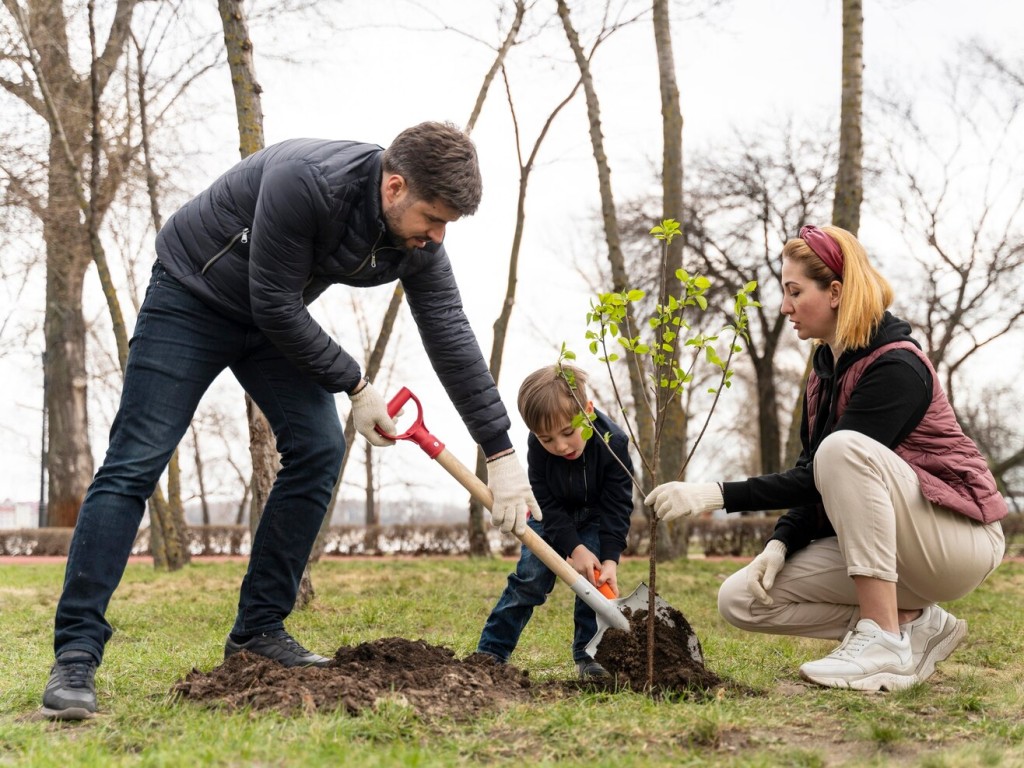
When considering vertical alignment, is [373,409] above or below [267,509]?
above

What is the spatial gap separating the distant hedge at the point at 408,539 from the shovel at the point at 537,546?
12653mm

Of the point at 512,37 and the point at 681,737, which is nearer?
the point at 681,737

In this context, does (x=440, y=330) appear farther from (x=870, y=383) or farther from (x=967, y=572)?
(x=967, y=572)

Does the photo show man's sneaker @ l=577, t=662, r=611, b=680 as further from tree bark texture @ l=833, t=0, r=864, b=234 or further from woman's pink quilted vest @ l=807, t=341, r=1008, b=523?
tree bark texture @ l=833, t=0, r=864, b=234

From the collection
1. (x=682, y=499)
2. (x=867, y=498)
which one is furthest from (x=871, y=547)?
(x=682, y=499)

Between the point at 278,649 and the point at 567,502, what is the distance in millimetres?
1313

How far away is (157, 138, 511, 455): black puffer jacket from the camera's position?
2992 millimetres

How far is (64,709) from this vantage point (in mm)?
2650

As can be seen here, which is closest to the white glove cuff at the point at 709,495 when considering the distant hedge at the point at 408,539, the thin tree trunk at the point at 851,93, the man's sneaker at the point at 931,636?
the man's sneaker at the point at 931,636

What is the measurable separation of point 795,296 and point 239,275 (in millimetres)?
1889

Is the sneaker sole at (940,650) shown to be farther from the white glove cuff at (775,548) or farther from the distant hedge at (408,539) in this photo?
the distant hedge at (408,539)

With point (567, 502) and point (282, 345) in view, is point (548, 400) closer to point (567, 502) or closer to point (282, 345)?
point (567, 502)

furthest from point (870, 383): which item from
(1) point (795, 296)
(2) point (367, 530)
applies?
(2) point (367, 530)

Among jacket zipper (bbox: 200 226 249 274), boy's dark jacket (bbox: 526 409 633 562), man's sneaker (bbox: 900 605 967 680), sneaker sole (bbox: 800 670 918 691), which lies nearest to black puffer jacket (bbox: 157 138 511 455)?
jacket zipper (bbox: 200 226 249 274)
